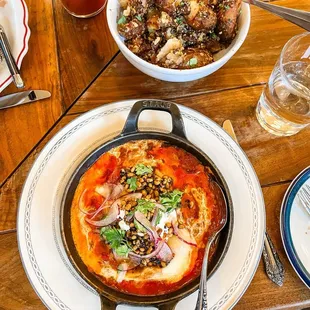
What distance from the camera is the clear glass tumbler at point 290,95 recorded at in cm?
138

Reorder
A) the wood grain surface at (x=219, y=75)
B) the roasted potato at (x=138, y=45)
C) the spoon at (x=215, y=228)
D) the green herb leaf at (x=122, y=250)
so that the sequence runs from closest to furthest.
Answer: the spoon at (x=215, y=228)
the green herb leaf at (x=122, y=250)
the roasted potato at (x=138, y=45)
the wood grain surface at (x=219, y=75)

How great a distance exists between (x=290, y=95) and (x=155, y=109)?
16.3 inches

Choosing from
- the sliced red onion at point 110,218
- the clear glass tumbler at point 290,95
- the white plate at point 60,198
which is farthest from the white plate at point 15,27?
the clear glass tumbler at point 290,95

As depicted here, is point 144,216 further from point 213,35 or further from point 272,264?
point 213,35

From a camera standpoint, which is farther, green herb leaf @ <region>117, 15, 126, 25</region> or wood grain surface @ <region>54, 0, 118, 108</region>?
wood grain surface @ <region>54, 0, 118, 108</region>

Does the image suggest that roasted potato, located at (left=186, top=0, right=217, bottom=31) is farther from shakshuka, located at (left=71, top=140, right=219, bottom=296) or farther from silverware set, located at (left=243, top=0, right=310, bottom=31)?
shakshuka, located at (left=71, top=140, right=219, bottom=296)

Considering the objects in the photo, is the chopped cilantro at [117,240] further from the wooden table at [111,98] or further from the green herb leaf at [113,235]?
the wooden table at [111,98]

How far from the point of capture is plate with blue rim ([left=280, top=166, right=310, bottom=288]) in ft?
4.24

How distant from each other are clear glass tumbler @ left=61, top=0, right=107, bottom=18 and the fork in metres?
0.84

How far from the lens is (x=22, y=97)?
1426 mm

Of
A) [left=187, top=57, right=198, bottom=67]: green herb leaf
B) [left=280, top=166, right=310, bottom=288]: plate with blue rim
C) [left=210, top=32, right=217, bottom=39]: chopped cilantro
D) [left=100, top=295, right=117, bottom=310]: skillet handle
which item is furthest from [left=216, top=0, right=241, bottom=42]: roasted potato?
[left=100, top=295, right=117, bottom=310]: skillet handle

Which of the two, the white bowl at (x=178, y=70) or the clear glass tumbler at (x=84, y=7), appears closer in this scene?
the white bowl at (x=178, y=70)

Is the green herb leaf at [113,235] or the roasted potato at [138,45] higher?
the roasted potato at [138,45]

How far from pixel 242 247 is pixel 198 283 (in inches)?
6.8
